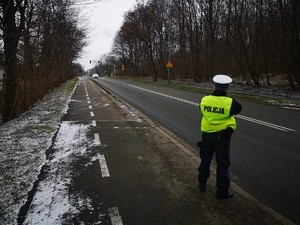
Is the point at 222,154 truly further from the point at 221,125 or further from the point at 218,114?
the point at 218,114

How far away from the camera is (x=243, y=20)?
32906 millimetres

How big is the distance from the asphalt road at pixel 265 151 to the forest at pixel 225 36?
13.0m

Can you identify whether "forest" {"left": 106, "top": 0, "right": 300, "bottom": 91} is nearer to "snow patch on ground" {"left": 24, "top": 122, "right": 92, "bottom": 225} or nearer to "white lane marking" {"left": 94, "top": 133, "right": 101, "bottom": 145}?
"white lane marking" {"left": 94, "top": 133, "right": 101, "bottom": 145}

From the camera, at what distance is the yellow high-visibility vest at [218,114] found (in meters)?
5.28

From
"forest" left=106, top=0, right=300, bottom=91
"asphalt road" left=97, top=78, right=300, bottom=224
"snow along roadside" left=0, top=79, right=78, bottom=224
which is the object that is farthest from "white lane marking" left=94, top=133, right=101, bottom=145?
"forest" left=106, top=0, right=300, bottom=91

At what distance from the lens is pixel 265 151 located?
8.27 m

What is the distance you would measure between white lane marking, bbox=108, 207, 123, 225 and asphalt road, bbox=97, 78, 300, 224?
6.99 ft

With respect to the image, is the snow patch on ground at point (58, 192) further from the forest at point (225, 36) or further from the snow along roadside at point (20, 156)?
the forest at point (225, 36)

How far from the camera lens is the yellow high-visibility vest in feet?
17.3

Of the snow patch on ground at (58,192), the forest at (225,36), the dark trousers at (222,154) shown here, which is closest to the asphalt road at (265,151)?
the dark trousers at (222,154)

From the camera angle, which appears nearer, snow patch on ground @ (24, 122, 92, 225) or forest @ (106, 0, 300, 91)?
snow patch on ground @ (24, 122, 92, 225)

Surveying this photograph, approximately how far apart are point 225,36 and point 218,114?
41.1 m

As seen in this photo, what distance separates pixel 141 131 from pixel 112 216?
6.39 meters

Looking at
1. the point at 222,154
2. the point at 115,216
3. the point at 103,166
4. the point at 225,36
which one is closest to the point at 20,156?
the point at 103,166
